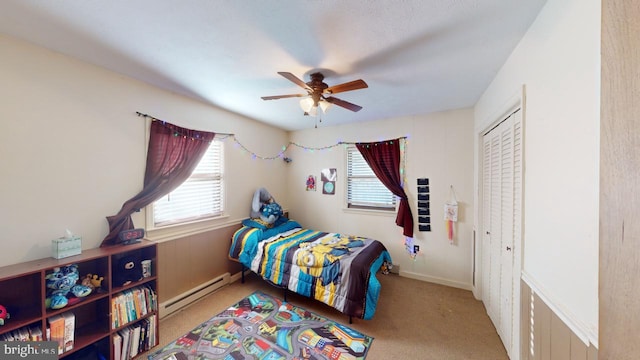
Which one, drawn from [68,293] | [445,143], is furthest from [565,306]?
[68,293]

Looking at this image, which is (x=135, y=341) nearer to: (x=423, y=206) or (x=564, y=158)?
(x=564, y=158)

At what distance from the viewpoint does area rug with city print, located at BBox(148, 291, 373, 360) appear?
72.2 inches

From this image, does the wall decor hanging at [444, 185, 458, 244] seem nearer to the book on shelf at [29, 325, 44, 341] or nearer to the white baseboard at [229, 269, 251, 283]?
the white baseboard at [229, 269, 251, 283]

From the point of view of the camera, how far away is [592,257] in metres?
0.85

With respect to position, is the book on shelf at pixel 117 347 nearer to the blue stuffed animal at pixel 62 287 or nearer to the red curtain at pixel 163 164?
the blue stuffed animal at pixel 62 287

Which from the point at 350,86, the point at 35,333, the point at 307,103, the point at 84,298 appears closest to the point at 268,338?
the point at 84,298

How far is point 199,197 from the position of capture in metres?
2.77

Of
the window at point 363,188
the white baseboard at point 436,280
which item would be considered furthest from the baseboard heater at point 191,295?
the white baseboard at point 436,280

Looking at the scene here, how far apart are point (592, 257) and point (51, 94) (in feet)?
11.2

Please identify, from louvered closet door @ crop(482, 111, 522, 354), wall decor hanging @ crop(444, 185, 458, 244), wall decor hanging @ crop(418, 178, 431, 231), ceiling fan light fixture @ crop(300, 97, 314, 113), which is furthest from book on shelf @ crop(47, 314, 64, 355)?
wall decor hanging @ crop(444, 185, 458, 244)

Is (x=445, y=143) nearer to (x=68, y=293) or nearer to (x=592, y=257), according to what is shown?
(x=592, y=257)

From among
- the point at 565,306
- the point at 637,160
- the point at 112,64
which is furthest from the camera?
the point at 112,64

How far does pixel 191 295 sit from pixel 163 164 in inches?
62.2

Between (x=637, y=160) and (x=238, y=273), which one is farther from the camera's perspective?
(x=238, y=273)
